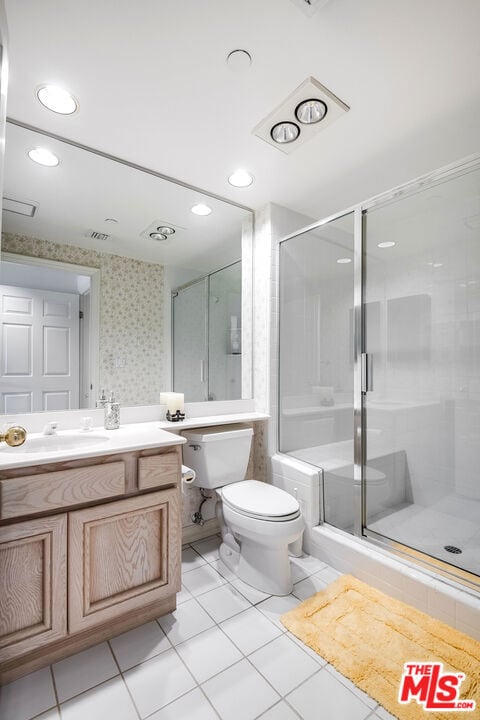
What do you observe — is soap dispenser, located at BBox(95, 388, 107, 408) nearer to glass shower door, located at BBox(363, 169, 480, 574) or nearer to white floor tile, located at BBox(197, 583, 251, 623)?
white floor tile, located at BBox(197, 583, 251, 623)

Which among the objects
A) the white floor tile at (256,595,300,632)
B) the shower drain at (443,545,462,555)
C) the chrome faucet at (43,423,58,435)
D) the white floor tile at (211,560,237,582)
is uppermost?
the chrome faucet at (43,423,58,435)

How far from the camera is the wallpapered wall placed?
1.84 meters

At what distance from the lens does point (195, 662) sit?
1.28 m

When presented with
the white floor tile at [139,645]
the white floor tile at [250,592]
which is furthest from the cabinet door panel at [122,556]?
the white floor tile at [250,592]

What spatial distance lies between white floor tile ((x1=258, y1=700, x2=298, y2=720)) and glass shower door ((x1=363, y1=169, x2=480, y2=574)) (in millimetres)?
932

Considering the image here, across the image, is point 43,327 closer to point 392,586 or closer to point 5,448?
point 5,448

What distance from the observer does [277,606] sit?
1574mm

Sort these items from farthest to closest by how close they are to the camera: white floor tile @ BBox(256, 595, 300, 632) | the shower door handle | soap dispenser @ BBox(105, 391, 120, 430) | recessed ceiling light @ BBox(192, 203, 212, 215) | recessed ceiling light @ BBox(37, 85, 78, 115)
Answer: recessed ceiling light @ BBox(192, 203, 212, 215)
the shower door handle
soap dispenser @ BBox(105, 391, 120, 430)
white floor tile @ BBox(256, 595, 300, 632)
recessed ceiling light @ BBox(37, 85, 78, 115)

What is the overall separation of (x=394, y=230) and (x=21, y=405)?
6.97ft

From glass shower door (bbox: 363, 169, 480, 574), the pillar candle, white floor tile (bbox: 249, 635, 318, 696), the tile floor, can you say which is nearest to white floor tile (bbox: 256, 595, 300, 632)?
the tile floor

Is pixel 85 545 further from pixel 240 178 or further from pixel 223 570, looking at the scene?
pixel 240 178

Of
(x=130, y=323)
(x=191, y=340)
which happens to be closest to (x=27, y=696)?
(x=130, y=323)

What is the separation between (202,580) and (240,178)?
7.47ft

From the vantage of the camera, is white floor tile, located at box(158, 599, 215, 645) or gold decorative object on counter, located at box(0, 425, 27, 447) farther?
white floor tile, located at box(158, 599, 215, 645)
